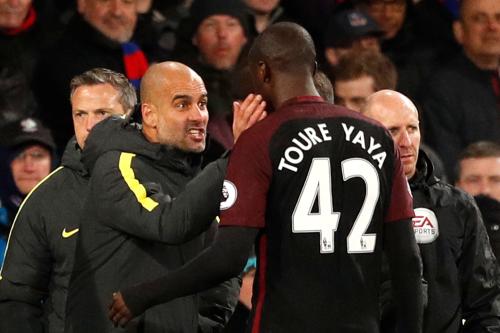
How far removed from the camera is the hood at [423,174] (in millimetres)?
4938

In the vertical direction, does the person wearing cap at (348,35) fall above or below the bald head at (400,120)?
above

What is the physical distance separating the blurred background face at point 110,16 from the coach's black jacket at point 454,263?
2.80 metres

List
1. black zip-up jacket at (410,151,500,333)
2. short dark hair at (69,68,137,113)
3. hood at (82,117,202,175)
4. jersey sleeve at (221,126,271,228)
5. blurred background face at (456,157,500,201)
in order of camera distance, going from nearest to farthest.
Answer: jersey sleeve at (221,126,271,228) < hood at (82,117,202,175) < black zip-up jacket at (410,151,500,333) < short dark hair at (69,68,137,113) < blurred background face at (456,157,500,201)

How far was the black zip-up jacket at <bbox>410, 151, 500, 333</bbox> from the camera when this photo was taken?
479cm

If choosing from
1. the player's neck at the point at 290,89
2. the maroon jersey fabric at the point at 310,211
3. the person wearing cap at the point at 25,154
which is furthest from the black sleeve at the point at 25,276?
the person wearing cap at the point at 25,154

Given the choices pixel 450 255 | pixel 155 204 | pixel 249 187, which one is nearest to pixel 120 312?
pixel 155 204

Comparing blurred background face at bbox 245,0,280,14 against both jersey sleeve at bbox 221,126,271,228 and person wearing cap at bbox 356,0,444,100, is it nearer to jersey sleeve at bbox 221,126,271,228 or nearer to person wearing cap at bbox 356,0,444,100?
person wearing cap at bbox 356,0,444,100

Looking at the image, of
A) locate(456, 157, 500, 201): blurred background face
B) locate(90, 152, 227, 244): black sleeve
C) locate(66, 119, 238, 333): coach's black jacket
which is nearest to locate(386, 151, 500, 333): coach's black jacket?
locate(66, 119, 238, 333): coach's black jacket

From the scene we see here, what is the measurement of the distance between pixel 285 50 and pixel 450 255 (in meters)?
1.24

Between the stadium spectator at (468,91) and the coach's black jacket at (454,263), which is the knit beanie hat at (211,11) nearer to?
the stadium spectator at (468,91)

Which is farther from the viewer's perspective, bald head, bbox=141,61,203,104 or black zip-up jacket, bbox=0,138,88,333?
black zip-up jacket, bbox=0,138,88,333

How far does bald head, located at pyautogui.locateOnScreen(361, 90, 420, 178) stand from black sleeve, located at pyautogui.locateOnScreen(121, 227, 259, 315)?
1177mm

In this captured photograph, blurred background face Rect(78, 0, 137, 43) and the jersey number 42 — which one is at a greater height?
blurred background face Rect(78, 0, 137, 43)

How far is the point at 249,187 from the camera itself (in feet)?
12.8
